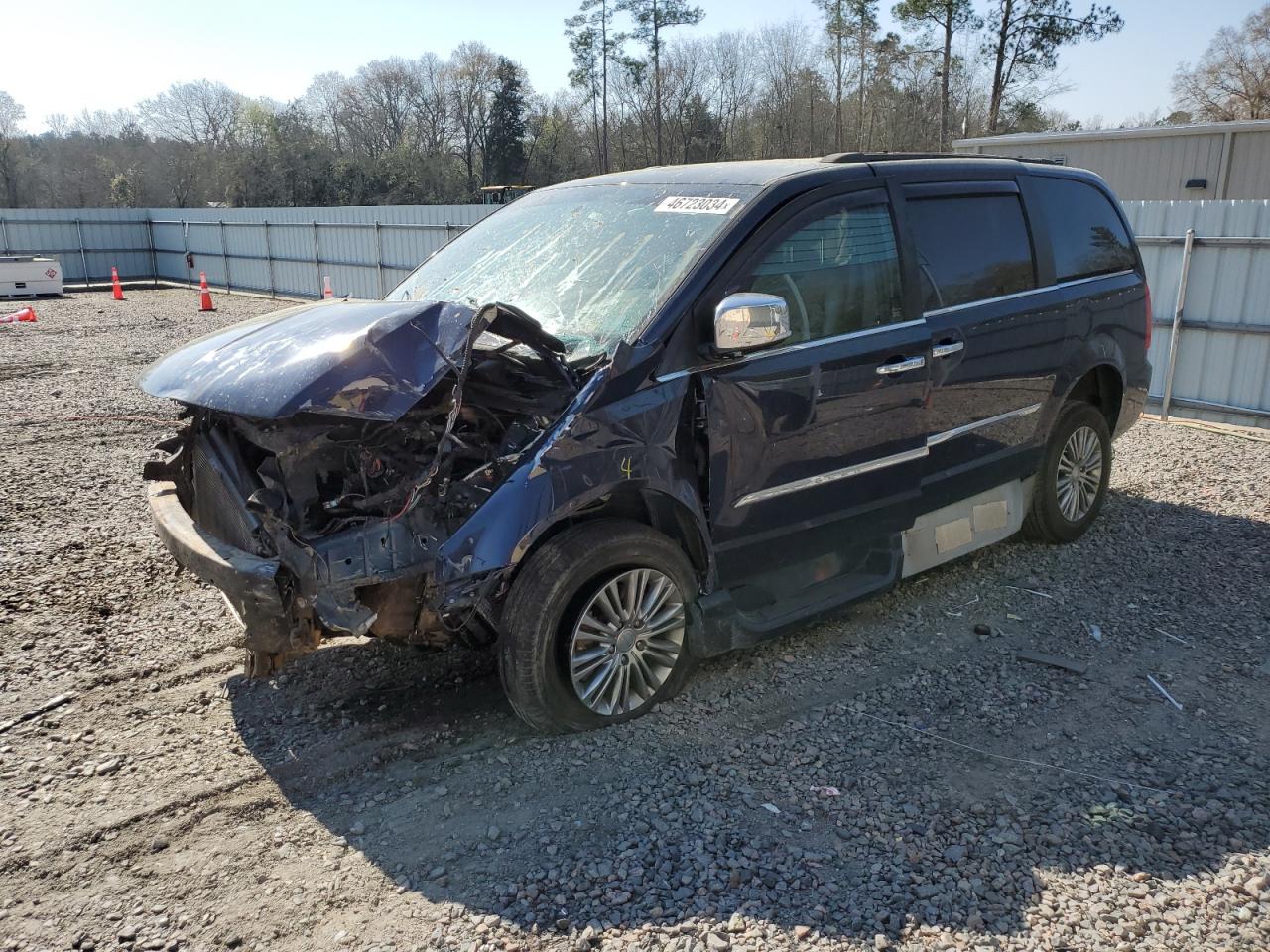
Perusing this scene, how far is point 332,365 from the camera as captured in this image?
3.42 meters

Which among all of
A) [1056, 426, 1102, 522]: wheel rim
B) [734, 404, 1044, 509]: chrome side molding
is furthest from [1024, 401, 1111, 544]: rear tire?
[734, 404, 1044, 509]: chrome side molding

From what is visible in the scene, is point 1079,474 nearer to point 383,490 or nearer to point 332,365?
point 383,490

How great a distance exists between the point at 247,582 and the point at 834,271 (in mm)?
2693

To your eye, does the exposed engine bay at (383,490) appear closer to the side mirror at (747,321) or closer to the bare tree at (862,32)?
the side mirror at (747,321)

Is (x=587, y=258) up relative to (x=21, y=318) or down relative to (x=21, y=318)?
up

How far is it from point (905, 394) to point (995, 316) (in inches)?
33.4

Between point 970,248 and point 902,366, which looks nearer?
point 902,366

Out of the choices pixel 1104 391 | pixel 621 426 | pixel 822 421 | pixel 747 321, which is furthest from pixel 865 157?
pixel 1104 391

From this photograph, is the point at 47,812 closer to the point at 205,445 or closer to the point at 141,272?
→ the point at 205,445

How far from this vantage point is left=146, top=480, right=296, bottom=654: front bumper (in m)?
3.32

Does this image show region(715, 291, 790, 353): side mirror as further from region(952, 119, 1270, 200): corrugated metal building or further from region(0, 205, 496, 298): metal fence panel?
region(952, 119, 1270, 200): corrugated metal building

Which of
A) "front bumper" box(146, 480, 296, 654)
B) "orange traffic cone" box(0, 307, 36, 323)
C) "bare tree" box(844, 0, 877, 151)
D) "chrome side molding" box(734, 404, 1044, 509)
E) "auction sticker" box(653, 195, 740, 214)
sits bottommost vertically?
"orange traffic cone" box(0, 307, 36, 323)

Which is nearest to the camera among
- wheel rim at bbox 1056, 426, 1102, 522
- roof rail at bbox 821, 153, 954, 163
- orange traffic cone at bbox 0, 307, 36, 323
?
roof rail at bbox 821, 153, 954, 163

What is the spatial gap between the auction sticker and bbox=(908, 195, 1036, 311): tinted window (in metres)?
1.02
